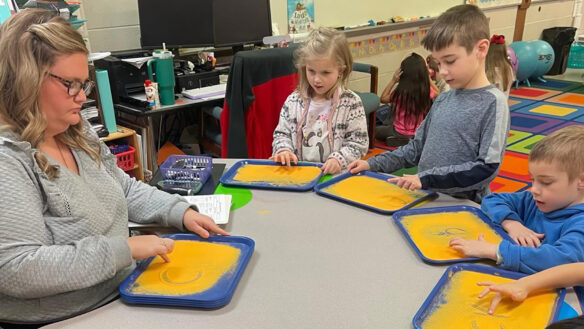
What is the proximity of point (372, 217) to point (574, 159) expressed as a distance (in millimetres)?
504

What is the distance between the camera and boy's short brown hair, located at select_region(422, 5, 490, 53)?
1420 mm

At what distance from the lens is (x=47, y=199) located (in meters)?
0.97

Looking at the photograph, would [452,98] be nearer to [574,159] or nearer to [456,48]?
[456,48]

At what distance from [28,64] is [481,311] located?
102 centimetres

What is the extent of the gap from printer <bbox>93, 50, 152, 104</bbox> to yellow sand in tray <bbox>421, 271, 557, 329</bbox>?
2.17 meters

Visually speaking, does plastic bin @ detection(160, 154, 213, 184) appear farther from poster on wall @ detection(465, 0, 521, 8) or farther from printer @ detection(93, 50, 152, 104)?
poster on wall @ detection(465, 0, 521, 8)

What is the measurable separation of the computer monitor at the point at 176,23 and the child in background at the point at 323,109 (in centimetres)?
133

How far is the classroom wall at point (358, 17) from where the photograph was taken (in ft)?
9.71

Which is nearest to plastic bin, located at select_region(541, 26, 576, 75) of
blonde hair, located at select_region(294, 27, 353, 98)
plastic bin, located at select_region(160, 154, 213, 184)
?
blonde hair, located at select_region(294, 27, 353, 98)

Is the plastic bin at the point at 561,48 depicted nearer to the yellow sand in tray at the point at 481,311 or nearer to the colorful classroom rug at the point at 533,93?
the colorful classroom rug at the point at 533,93

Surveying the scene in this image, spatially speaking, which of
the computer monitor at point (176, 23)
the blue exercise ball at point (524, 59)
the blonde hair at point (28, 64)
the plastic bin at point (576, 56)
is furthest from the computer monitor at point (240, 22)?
the plastic bin at point (576, 56)

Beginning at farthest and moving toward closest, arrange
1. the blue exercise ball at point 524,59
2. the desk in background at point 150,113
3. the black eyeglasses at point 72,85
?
the blue exercise ball at point 524,59 → the desk in background at point 150,113 → the black eyeglasses at point 72,85

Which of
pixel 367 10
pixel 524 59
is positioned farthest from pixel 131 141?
→ pixel 524 59

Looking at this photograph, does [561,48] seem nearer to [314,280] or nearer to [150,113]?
[150,113]
